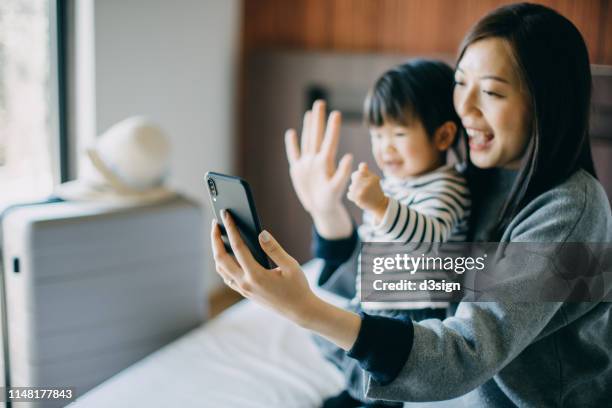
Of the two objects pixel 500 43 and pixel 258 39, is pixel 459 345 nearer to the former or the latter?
pixel 500 43

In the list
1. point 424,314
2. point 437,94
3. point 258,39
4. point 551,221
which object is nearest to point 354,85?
point 258,39

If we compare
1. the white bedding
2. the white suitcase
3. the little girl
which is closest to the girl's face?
the little girl

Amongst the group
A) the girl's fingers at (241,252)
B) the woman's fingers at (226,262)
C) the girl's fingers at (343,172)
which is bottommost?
the woman's fingers at (226,262)

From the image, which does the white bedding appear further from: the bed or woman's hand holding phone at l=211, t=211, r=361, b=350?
woman's hand holding phone at l=211, t=211, r=361, b=350

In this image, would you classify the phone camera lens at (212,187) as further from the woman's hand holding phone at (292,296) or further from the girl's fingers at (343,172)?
the girl's fingers at (343,172)

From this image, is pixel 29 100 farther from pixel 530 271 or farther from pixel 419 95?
pixel 530 271

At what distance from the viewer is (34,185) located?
2.00 metres

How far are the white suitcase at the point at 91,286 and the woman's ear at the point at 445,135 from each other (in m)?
0.85

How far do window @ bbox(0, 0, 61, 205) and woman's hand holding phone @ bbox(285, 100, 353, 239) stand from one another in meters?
1.10

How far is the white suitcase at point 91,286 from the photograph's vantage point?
1470mm

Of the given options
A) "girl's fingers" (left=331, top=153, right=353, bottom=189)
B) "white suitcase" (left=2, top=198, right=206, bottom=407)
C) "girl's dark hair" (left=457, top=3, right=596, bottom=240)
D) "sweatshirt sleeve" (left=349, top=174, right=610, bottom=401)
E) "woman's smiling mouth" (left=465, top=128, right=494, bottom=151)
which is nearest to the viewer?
"sweatshirt sleeve" (left=349, top=174, right=610, bottom=401)

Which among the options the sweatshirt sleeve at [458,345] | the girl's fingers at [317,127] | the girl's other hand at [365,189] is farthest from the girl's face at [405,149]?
the sweatshirt sleeve at [458,345]

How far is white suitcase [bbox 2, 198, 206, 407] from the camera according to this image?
4.82 ft

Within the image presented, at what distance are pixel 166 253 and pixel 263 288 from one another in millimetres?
999
